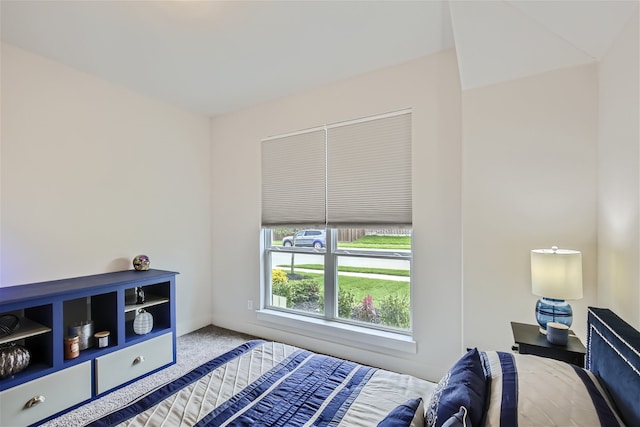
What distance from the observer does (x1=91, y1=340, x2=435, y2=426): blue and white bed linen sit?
1.23m

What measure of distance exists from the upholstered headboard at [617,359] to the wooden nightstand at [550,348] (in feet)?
0.29

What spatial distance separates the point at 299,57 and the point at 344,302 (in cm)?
237

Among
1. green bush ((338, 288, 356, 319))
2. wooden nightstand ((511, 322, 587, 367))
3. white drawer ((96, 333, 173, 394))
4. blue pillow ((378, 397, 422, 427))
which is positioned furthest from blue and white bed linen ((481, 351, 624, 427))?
white drawer ((96, 333, 173, 394))

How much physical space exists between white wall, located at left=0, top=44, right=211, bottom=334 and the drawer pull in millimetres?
907

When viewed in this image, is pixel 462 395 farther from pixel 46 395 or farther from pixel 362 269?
pixel 46 395

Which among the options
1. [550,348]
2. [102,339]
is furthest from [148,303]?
[550,348]

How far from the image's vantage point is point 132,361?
2.52 meters

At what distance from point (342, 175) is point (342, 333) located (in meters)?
1.56

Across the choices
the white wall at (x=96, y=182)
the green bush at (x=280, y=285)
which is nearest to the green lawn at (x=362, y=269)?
the green bush at (x=280, y=285)

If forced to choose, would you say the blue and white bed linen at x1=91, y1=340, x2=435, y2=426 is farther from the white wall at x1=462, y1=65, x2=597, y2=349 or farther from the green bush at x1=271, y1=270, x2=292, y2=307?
the green bush at x1=271, y1=270, x2=292, y2=307

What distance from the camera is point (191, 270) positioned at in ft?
12.1

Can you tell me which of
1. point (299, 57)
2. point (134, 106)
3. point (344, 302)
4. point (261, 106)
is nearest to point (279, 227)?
point (344, 302)

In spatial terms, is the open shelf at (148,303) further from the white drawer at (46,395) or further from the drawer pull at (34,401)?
the drawer pull at (34,401)

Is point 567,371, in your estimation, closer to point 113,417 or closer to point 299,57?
point 113,417
